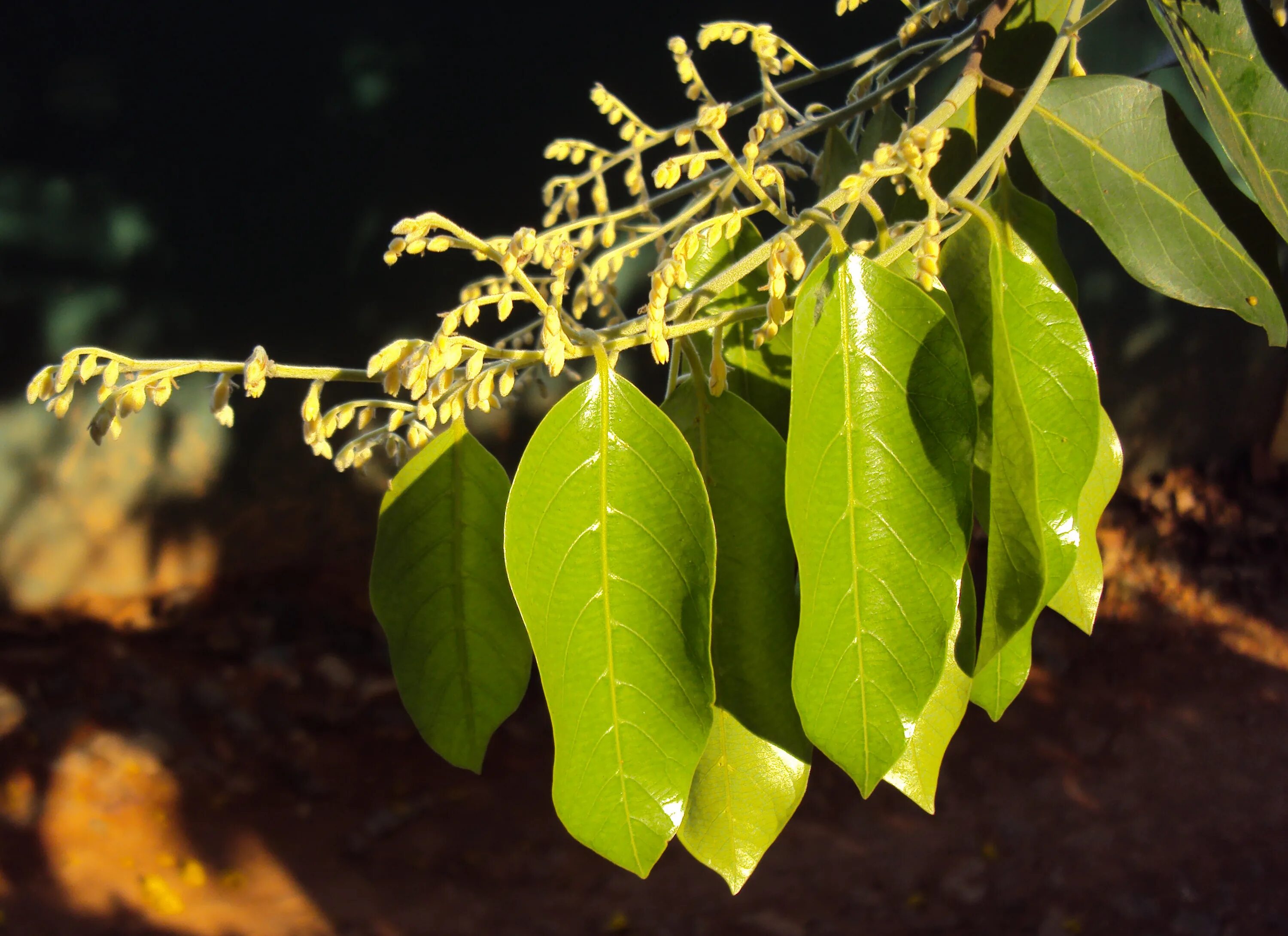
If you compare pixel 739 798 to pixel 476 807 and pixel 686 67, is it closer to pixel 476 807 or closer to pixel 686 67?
pixel 686 67

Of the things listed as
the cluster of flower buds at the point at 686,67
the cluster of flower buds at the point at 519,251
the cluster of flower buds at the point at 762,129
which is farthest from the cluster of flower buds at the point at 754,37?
the cluster of flower buds at the point at 519,251

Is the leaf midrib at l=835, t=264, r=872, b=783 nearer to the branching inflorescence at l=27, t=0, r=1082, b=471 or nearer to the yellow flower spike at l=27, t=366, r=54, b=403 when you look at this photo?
the branching inflorescence at l=27, t=0, r=1082, b=471

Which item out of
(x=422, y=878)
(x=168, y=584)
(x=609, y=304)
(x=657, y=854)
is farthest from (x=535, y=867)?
(x=657, y=854)

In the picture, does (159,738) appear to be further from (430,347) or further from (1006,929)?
(430,347)

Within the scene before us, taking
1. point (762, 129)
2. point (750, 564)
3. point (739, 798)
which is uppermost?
point (762, 129)

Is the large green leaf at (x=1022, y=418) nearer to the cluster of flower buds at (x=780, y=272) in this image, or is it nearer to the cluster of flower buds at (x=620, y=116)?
the cluster of flower buds at (x=780, y=272)

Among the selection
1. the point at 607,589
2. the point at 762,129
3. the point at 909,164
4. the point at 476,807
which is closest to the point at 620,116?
the point at 762,129
